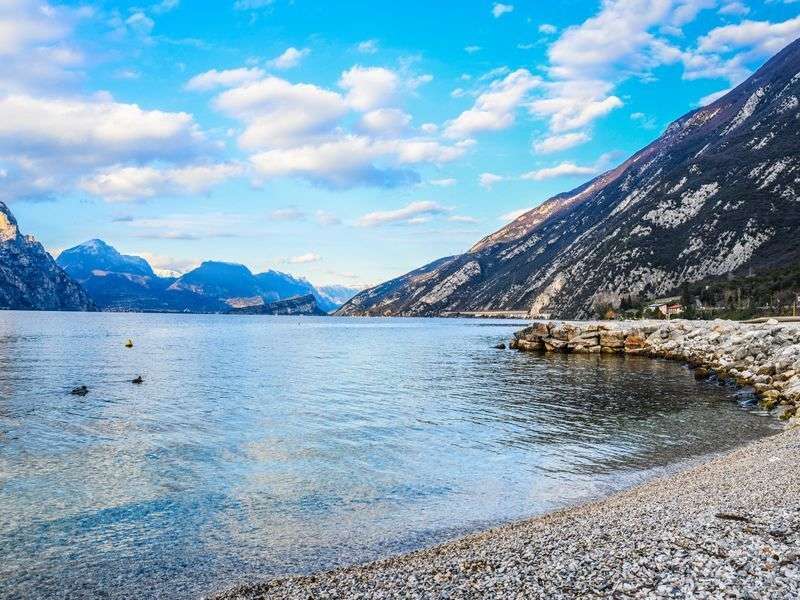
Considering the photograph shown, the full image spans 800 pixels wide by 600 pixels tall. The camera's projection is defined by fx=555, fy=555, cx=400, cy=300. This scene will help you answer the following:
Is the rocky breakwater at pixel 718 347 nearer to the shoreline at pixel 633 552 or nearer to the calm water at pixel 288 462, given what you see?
the calm water at pixel 288 462

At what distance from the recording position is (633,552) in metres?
12.0

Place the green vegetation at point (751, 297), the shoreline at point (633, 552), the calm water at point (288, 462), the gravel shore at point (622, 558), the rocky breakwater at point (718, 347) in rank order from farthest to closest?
the green vegetation at point (751, 297) → the rocky breakwater at point (718, 347) → the calm water at point (288, 462) → the shoreline at point (633, 552) → the gravel shore at point (622, 558)

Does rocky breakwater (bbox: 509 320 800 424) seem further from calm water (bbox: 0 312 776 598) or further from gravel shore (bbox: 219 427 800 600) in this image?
gravel shore (bbox: 219 427 800 600)

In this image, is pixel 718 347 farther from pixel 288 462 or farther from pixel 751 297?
pixel 751 297

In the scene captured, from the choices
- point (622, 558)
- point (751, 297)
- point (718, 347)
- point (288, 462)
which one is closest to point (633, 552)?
point (622, 558)

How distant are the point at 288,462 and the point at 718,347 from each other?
6048 centimetres

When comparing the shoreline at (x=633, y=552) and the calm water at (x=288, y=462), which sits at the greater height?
the shoreline at (x=633, y=552)

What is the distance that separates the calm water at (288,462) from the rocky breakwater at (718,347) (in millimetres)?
3057

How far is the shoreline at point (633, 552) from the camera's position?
34.2 feet

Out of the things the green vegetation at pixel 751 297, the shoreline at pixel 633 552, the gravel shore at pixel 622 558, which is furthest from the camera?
the green vegetation at pixel 751 297

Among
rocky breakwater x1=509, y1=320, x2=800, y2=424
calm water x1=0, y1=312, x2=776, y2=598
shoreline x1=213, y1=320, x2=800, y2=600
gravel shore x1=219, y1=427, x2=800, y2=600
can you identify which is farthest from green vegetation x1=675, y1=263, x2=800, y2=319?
gravel shore x1=219, y1=427, x2=800, y2=600

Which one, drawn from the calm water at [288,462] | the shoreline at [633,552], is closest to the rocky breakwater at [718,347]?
the calm water at [288,462]

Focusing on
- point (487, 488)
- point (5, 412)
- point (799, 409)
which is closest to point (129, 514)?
point (487, 488)

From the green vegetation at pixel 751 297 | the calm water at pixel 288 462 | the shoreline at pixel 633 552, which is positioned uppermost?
the green vegetation at pixel 751 297
